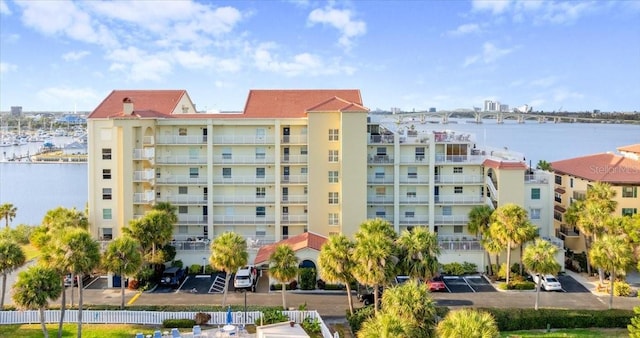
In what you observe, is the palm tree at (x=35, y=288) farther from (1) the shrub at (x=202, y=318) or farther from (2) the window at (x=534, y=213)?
(2) the window at (x=534, y=213)

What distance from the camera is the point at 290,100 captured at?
53125mm

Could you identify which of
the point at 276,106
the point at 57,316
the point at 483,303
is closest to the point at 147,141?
the point at 276,106

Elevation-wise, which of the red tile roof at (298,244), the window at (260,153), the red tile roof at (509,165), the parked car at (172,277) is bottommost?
the parked car at (172,277)

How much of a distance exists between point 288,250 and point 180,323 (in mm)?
8092

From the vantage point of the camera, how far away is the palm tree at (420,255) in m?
33.2

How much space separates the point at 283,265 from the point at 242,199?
16.3 metres

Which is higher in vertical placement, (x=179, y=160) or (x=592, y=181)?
(x=179, y=160)

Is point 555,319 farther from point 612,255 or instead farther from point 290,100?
point 290,100

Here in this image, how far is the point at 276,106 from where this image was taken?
51.9 metres

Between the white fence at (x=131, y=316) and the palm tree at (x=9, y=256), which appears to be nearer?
the palm tree at (x=9, y=256)

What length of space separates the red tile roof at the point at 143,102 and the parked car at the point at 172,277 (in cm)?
1440

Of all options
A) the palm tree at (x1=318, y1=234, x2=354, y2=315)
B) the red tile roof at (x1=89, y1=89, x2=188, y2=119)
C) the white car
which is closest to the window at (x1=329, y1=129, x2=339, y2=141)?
the red tile roof at (x1=89, y1=89, x2=188, y2=119)

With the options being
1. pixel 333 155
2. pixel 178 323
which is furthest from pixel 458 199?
pixel 178 323

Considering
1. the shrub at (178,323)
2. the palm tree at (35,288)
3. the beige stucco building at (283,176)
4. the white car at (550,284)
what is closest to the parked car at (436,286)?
the beige stucco building at (283,176)
